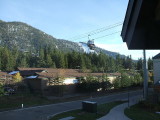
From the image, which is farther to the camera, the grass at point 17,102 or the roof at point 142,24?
the grass at point 17,102

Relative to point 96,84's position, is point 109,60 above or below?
above

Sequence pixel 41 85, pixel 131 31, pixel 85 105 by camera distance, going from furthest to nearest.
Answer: pixel 41 85 → pixel 85 105 → pixel 131 31

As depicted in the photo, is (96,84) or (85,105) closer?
(85,105)

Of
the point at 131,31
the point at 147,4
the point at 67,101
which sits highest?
the point at 147,4

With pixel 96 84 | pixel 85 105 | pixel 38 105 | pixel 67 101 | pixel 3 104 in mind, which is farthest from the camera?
pixel 96 84

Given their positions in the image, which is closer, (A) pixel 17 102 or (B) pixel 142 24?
(B) pixel 142 24

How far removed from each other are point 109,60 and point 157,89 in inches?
3186

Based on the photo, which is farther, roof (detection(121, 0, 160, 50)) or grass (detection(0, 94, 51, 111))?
grass (detection(0, 94, 51, 111))

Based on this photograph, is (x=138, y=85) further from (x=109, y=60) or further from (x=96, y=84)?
(x=109, y=60)

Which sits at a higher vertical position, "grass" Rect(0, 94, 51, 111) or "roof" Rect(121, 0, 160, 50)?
"roof" Rect(121, 0, 160, 50)

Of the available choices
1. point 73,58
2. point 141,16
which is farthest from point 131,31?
point 73,58

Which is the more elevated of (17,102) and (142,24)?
(142,24)

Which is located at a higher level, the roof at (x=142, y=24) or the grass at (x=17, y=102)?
the roof at (x=142, y=24)

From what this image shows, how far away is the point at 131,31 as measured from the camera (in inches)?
150
